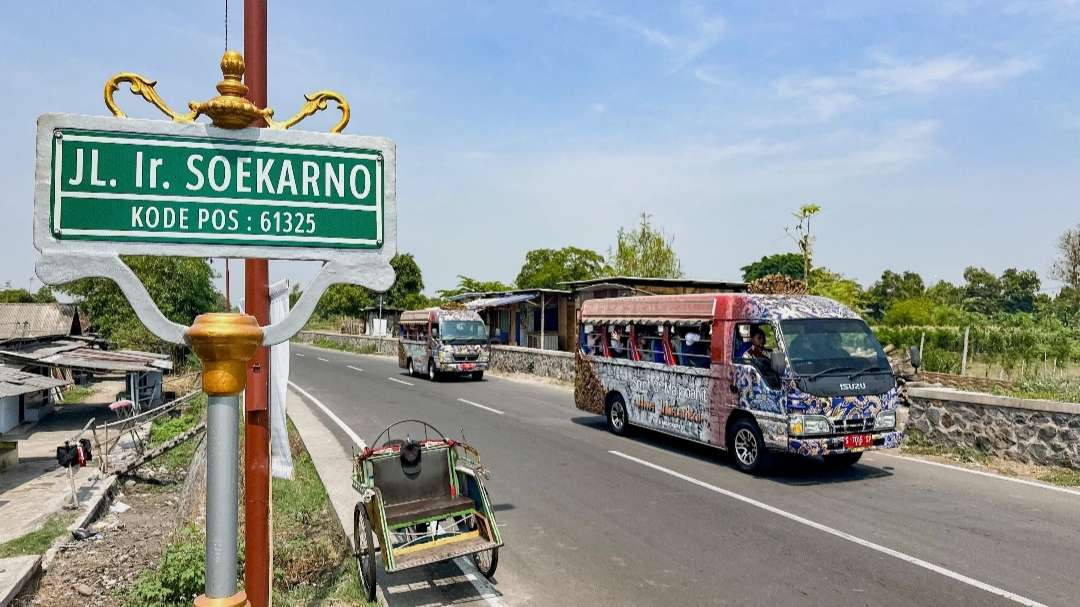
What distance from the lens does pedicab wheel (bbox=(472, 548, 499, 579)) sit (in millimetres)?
6359

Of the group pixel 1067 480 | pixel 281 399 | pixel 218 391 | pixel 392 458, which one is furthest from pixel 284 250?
pixel 1067 480

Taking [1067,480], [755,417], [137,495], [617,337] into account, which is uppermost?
[617,337]

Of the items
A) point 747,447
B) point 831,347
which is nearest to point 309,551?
point 747,447

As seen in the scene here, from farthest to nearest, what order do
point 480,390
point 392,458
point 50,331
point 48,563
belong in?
point 50,331
point 480,390
point 48,563
point 392,458

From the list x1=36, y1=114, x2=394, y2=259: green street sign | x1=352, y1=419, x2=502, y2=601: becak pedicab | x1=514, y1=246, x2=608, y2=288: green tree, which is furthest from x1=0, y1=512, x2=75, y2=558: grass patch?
x1=514, y1=246, x2=608, y2=288: green tree

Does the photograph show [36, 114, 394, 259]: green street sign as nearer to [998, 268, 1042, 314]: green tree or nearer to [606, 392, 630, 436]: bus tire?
[606, 392, 630, 436]: bus tire

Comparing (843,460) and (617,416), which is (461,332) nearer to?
(617,416)

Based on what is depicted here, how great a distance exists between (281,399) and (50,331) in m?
32.2

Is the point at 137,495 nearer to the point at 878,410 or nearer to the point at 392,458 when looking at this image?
the point at 392,458

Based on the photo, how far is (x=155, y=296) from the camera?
29719 millimetres

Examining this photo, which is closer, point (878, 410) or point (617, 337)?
point (878, 410)

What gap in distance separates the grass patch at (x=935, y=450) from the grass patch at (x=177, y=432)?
14.6 metres

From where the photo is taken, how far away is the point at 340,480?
9836mm

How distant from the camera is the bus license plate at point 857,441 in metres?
9.83
